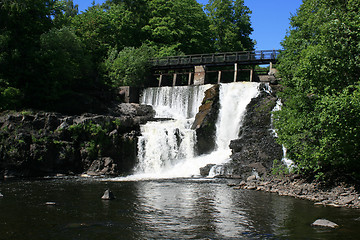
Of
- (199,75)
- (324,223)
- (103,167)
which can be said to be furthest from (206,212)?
(199,75)

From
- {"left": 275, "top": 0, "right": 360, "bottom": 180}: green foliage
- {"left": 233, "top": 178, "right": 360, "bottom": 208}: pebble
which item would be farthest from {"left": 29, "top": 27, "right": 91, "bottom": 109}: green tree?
{"left": 275, "top": 0, "right": 360, "bottom": 180}: green foliage

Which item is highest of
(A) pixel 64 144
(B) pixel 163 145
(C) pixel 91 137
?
(C) pixel 91 137

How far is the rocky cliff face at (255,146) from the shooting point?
25.7m

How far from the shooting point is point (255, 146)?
28078mm

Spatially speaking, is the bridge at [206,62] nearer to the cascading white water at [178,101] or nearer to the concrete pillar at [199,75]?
the concrete pillar at [199,75]

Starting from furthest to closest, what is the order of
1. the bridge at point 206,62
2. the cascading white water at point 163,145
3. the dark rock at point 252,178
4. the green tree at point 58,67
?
the bridge at point 206,62 → the green tree at point 58,67 → the cascading white water at point 163,145 → the dark rock at point 252,178

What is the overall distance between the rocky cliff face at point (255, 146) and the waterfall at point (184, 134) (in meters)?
1.46

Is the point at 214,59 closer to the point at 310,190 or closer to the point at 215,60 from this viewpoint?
the point at 215,60

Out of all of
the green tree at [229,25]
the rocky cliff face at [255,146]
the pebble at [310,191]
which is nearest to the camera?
the pebble at [310,191]

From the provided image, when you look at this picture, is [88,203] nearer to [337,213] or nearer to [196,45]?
[337,213]

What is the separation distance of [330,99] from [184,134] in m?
18.3

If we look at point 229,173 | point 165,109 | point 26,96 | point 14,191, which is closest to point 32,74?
point 26,96

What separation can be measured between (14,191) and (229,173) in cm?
1449

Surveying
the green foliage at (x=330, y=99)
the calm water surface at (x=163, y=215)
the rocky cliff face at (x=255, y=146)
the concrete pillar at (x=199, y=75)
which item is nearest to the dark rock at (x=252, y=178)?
the rocky cliff face at (x=255, y=146)
